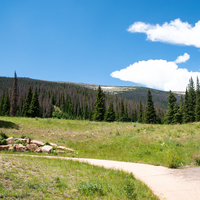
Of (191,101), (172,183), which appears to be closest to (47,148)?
(172,183)

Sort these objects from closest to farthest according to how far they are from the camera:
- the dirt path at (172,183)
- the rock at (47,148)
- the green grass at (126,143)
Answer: the dirt path at (172,183) → the green grass at (126,143) → the rock at (47,148)

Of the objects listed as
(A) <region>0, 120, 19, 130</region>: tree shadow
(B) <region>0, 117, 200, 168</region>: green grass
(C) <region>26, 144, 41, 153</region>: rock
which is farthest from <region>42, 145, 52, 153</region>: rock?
(A) <region>0, 120, 19, 130</region>: tree shadow

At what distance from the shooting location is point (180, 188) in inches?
270

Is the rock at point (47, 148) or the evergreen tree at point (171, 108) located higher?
the evergreen tree at point (171, 108)

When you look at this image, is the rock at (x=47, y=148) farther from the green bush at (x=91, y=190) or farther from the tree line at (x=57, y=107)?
the tree line at (x=57, y=107)

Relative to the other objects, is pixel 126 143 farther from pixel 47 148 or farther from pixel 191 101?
pixel 191 101

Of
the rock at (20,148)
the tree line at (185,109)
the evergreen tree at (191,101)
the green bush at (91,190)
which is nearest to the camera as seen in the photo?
the green bush at (91,190)

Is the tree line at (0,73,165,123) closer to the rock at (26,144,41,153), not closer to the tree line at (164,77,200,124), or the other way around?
the tree line at (164,77,200,124)

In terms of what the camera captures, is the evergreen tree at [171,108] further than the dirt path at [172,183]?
Yes

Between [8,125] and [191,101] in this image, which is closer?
[8,125]

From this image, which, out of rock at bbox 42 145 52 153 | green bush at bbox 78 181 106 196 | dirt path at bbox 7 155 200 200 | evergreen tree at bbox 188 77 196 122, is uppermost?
evergreen tree at bbox 188 77 196 122

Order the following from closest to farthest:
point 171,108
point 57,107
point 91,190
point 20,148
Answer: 1. point 91,190
2. point 20,148
3. point 171,108
4. point 57,107

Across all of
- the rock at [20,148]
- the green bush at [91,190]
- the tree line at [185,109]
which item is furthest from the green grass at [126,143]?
the tree line at [185,109]

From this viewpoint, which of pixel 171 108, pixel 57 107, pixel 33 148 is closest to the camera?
pixel 33 148
